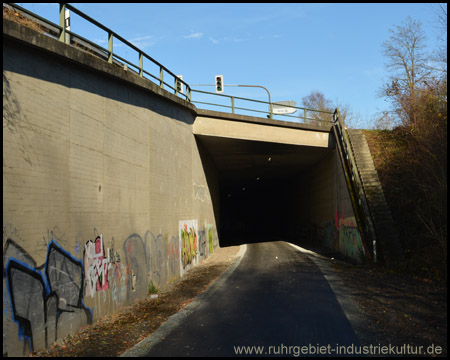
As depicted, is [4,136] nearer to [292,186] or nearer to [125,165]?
[125,165]

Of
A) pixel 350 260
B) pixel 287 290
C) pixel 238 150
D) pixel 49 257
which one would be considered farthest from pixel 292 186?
pixel 49 257

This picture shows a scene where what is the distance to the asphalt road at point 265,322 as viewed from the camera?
6.56 m

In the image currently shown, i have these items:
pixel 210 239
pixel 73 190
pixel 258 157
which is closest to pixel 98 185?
pixel 73 190

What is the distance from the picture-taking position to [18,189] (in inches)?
253

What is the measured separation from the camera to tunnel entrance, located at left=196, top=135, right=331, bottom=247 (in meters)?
22.8

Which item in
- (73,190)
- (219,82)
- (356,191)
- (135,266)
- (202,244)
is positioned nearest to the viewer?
(73,190)

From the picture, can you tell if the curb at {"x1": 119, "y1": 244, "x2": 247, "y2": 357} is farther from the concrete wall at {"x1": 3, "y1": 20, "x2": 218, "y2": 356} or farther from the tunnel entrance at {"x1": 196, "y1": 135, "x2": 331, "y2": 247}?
the tunnel entrance at {"x1": 196, "y1": 135, "x2": 331, "y2": 247}

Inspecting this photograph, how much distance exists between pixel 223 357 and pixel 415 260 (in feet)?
33.2

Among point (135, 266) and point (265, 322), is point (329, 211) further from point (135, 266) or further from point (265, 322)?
point (265, 322)

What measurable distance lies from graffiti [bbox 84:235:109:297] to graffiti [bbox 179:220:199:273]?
6277 mm

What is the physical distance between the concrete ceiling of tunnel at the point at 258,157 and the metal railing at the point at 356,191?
5.82 ft

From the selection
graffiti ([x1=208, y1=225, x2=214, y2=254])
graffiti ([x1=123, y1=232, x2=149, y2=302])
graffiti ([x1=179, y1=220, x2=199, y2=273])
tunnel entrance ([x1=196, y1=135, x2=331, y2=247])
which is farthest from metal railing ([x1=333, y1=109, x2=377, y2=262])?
graffiti ([x1=123, y1=232, x2=149, y2=302])

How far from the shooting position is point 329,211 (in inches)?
922

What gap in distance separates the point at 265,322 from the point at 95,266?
13.2ft
